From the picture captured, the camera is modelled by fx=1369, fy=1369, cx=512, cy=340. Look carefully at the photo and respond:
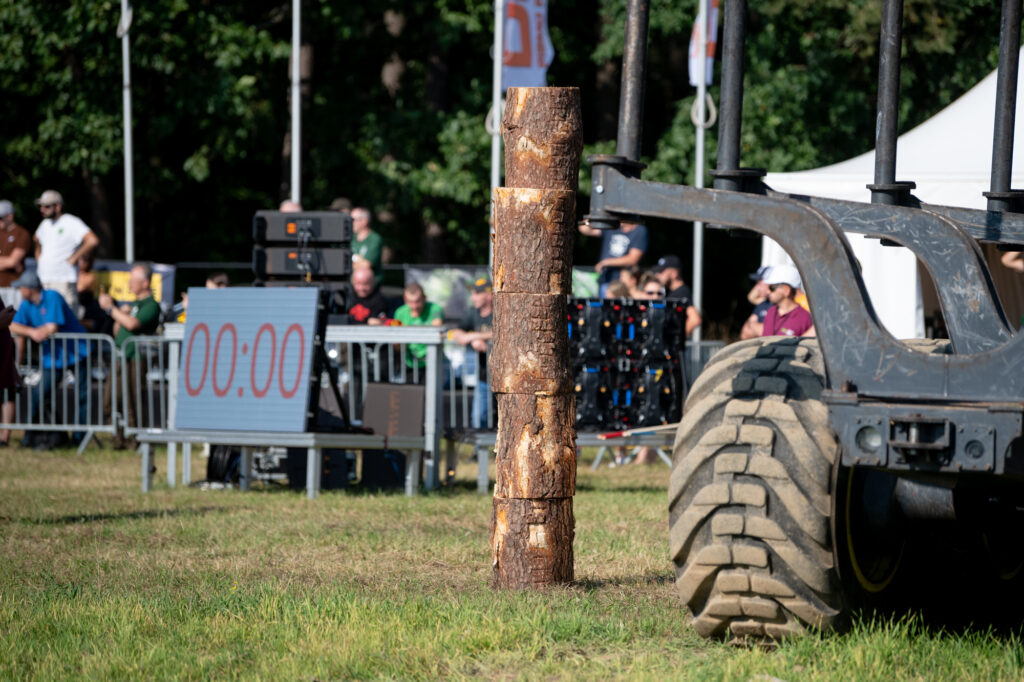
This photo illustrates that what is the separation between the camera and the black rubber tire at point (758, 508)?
4535 mm

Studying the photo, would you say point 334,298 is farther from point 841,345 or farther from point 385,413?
point 841,345

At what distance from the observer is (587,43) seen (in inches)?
1256

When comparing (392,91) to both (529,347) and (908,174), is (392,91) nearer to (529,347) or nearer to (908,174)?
(908,174)

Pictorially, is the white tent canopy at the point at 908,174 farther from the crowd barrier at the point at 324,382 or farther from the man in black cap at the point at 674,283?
the crowd barrier at the point at 324,382

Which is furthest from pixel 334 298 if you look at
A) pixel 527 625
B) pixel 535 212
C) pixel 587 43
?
pixel 587 43

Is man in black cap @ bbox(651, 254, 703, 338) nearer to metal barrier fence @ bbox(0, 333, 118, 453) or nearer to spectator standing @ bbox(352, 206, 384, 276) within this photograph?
spectator standing @ bbox(352, 206, 384, 276)

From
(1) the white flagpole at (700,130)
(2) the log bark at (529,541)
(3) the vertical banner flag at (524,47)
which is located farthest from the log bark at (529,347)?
(3) the vertical banner flag at (524,47)

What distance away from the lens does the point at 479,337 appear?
1320cm

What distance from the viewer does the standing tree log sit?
631 cm

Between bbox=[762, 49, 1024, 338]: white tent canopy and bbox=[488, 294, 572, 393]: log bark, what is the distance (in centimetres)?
498

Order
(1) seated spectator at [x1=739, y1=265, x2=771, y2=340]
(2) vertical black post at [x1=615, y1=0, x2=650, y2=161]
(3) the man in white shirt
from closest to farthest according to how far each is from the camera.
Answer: (2) vertical black post at [x1=615, y1=0, x2=650, y2=161] → (1) seated spectator at [x1=739, y1=265, x2=771, y2=340] → (3) the man in white shirt

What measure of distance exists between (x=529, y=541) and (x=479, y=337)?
6.98m

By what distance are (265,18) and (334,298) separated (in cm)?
1923

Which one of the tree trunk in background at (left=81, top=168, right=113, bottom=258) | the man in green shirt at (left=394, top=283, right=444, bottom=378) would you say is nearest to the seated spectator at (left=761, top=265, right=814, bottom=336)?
the man in green shirt at (left=394, top=283, right=444, bottom=378)
